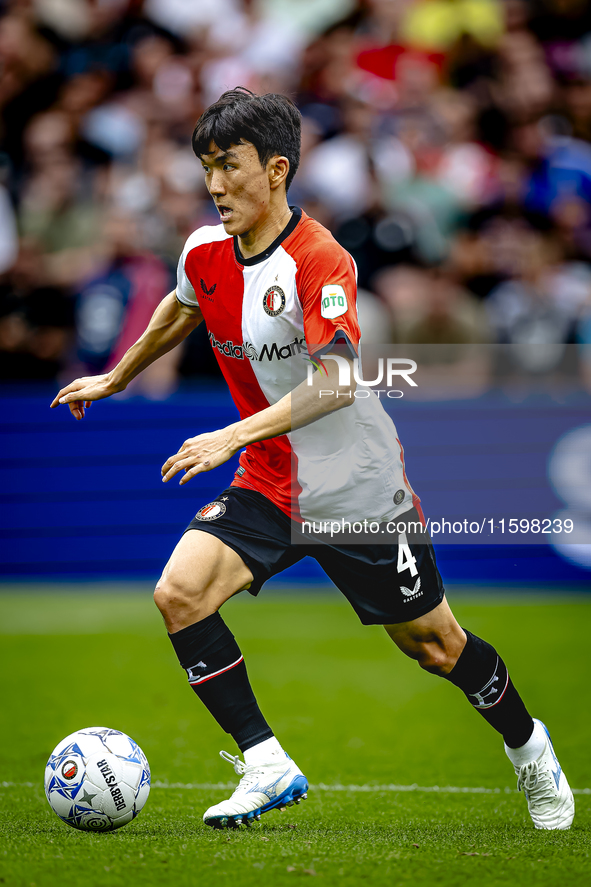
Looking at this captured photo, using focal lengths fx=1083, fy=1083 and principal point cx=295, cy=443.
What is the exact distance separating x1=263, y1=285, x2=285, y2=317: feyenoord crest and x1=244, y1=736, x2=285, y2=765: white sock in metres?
1.72

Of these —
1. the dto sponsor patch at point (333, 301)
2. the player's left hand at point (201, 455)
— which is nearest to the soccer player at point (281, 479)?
the dto sponsor patch at point (333, 301)

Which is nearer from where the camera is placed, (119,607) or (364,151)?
(119,607)

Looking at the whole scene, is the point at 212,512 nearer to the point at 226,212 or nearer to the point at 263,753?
the point at 263,753

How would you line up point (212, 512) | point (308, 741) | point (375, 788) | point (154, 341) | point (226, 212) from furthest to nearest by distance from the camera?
1. point (308, 741)
2. point (375, 788)
3. point (154, 341)
4. point (212, 512)
5. point (226, 212)

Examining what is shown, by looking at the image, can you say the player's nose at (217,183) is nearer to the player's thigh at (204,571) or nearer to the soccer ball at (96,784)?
the player's thigh at (204,571)

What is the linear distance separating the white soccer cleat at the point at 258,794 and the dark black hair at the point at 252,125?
2.41 meters

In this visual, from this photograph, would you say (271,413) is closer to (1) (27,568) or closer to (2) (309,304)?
(2) (309,304)

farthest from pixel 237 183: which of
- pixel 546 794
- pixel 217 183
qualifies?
pixel 546 794

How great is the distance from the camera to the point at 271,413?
3979mm

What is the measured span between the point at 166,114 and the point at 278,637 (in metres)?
6.10

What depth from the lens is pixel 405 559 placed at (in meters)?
4.48

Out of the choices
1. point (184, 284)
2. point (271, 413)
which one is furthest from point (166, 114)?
point (271, 413)

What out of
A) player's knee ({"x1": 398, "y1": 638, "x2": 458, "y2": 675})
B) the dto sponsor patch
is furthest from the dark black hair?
player's knee ({"x1": 398, "y1": 638, "x2": 458, "y2": 675})

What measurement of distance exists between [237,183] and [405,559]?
166cm
